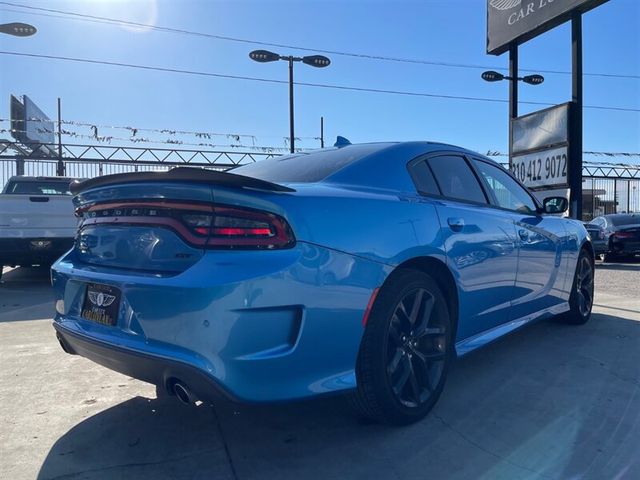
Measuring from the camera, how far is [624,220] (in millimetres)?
14258

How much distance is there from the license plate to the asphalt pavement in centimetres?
69

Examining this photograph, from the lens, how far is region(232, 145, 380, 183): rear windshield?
9.71 feet

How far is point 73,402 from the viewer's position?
10.8 ft

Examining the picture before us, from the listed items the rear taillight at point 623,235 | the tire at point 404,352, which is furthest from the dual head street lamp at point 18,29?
the rear taillight at point 623,235

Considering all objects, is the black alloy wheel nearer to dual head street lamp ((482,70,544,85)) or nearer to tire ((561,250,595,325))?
tire ((561,250,595,325))

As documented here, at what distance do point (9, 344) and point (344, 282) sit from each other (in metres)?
3.80

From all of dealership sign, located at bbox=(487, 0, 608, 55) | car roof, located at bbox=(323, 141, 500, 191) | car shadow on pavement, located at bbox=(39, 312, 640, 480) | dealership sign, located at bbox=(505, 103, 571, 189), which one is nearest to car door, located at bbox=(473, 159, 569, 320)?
car shadow on pavement, located at bbox=(39, 312, 640, 480)

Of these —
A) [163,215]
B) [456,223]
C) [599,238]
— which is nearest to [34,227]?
[163,215]

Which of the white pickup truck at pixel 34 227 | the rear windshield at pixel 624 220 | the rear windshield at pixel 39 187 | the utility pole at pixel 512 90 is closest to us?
the white pickup truck at pixel 34 227

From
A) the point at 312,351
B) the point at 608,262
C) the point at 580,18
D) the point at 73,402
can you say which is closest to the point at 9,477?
the point at 73,402

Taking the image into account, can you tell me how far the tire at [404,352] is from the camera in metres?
2.59

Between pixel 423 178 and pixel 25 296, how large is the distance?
674 cm

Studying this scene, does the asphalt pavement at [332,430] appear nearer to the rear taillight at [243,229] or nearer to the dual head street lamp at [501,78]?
the rear taillight at [243,229]

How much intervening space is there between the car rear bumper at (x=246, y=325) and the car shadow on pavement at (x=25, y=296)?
14.2ft
